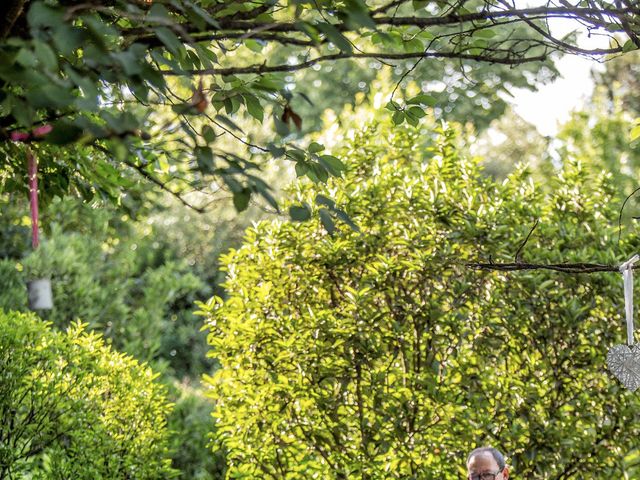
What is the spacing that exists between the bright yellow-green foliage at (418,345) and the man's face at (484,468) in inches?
44.9

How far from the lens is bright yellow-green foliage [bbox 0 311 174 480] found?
6.14 meters

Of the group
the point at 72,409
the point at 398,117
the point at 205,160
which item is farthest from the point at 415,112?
the point at 72,409

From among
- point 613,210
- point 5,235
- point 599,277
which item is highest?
point 5,235

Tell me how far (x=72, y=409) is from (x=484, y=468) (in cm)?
296

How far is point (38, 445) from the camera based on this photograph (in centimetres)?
651

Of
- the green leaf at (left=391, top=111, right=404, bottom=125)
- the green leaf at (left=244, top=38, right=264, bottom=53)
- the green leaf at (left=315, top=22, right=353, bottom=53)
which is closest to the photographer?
the green leaf at (left=315, top=22, right=353, bottom=53)

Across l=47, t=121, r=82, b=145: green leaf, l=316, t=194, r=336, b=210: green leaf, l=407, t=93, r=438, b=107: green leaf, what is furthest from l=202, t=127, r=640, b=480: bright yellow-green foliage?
l=47, t=121, r=82, b=145: green leaf

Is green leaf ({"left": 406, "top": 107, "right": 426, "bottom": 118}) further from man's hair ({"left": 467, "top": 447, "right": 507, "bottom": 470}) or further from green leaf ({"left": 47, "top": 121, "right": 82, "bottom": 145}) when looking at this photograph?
man's hair ({"left": 467, "top": 447, "right": 507, "bottom": 470})

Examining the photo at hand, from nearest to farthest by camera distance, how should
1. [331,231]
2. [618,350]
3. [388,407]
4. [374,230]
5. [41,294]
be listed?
1. [331,231]
2. [618,350]
3. [388,407]
4. [374,230]
5. [41,294]

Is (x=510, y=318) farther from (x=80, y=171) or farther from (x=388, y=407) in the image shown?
(x=80, y=171)

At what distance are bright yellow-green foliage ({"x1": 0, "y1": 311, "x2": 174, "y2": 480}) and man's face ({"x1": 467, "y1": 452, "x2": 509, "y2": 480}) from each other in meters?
2.45

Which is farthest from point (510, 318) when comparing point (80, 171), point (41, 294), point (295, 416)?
point (41, 294)

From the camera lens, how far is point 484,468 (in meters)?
4.68

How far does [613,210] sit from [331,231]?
4608mm
